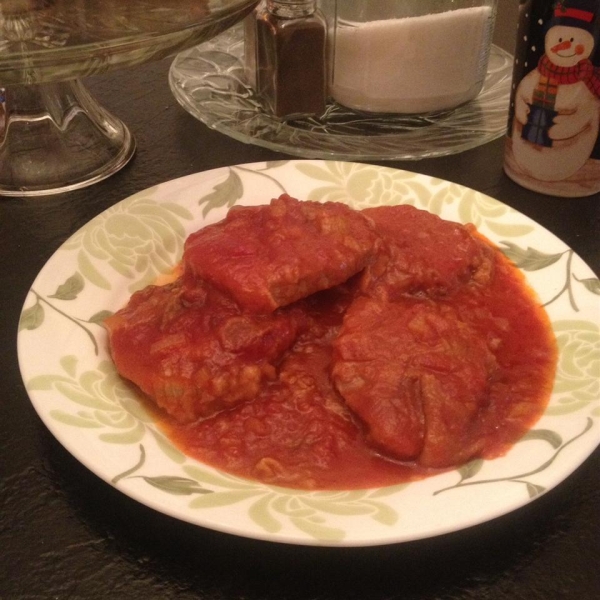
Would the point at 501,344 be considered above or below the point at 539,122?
below

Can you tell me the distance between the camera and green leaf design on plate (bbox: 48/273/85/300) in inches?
46.8

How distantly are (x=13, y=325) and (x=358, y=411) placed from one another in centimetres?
68

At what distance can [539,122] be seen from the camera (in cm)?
162

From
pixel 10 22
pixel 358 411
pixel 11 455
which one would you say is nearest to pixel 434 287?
pixel 358 411

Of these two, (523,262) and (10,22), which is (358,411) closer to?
(523,262)

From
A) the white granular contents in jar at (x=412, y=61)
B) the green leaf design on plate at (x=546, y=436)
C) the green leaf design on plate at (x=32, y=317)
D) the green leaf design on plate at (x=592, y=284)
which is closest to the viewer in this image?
the green leaf design on plate at (x=546, y=436)

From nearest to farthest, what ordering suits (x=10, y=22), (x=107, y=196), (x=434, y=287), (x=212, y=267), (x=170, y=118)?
(x=212, y=267), (x=434, y=287), (x=10, y=22), (x=107, y=196), (x=170, y=118)

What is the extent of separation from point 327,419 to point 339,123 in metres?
1.12

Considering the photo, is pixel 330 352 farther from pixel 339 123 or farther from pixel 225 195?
pixel 339 123

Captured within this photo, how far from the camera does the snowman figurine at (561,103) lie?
1482mm

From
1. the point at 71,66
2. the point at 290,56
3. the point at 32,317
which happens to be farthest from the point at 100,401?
the point at 290,56

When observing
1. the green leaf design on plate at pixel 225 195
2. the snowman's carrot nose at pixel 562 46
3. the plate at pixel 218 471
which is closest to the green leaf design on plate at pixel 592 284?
the plate at pixel 218 471

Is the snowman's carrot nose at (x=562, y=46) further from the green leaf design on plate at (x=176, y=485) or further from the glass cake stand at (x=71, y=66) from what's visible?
the green leaf design on plate at (x=176, y=485)

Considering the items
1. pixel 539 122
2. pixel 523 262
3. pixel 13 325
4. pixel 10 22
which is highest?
pixel 10 22
